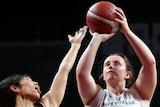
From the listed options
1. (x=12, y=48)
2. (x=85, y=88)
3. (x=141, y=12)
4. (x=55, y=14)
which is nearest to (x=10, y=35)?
(x=12, y=48)

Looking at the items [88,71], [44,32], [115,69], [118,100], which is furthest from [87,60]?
[44,32]

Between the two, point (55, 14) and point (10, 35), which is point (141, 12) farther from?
point (10, 35)

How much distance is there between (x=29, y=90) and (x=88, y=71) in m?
0.37

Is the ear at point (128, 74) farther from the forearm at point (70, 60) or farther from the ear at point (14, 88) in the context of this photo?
the ear at point (14, 88)

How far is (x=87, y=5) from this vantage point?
24.4ft

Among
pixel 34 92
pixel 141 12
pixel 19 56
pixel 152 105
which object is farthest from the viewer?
pixel 141 12

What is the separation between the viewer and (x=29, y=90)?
2.36 metres

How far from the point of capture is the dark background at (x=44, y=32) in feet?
21.7

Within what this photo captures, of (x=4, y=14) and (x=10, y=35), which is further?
(x=4, y=14)

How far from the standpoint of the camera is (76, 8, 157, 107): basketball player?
2.44 metres

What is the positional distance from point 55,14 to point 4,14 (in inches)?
37.0

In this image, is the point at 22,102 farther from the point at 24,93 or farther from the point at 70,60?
the point at 70,60

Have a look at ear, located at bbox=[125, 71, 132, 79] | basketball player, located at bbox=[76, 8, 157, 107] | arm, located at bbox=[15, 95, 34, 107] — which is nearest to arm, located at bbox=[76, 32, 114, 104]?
basketball player, located at bbox=[76, 8, 157, 107]

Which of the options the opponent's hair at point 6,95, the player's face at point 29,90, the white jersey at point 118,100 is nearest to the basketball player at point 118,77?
the white jersey at point 118,100
